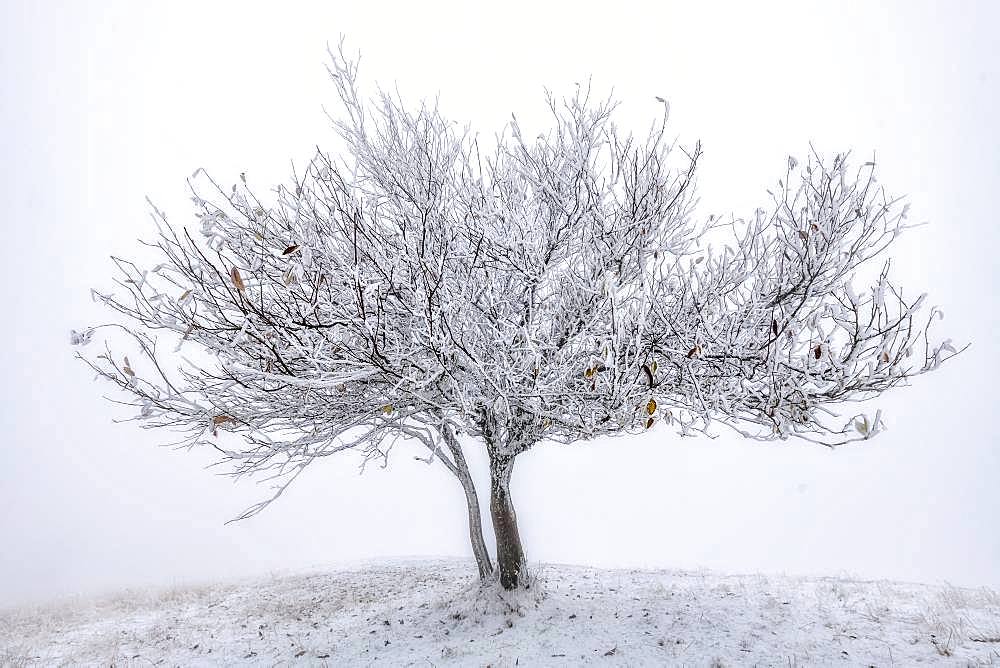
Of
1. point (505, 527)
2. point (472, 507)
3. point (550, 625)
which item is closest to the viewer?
point (550, 625)

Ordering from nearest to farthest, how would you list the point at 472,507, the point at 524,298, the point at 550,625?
the point at 524,298
the point at 550,625
the point at 472,507

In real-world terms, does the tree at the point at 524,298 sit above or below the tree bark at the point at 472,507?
above

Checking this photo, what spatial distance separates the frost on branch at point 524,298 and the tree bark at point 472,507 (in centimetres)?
193

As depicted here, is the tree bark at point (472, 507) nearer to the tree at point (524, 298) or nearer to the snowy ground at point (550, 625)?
the snowy ground at point (550, 625)

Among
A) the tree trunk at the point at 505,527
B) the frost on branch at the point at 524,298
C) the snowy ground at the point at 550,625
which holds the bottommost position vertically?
the snowy ground at the point at 550,625

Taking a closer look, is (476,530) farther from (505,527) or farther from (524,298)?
(524,298)

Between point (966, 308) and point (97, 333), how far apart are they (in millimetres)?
161088

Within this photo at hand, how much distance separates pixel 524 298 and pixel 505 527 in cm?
408

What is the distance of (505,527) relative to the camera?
8797 millimetres

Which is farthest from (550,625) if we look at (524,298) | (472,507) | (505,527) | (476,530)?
(524,298)

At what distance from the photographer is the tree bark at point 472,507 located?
9195 mm

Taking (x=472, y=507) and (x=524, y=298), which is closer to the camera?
(x=524, y=298)

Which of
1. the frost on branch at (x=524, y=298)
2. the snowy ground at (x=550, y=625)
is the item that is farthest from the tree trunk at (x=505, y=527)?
the frost on branch at (x=524, y=298)

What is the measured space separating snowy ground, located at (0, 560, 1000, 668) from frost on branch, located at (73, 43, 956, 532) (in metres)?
2.75
